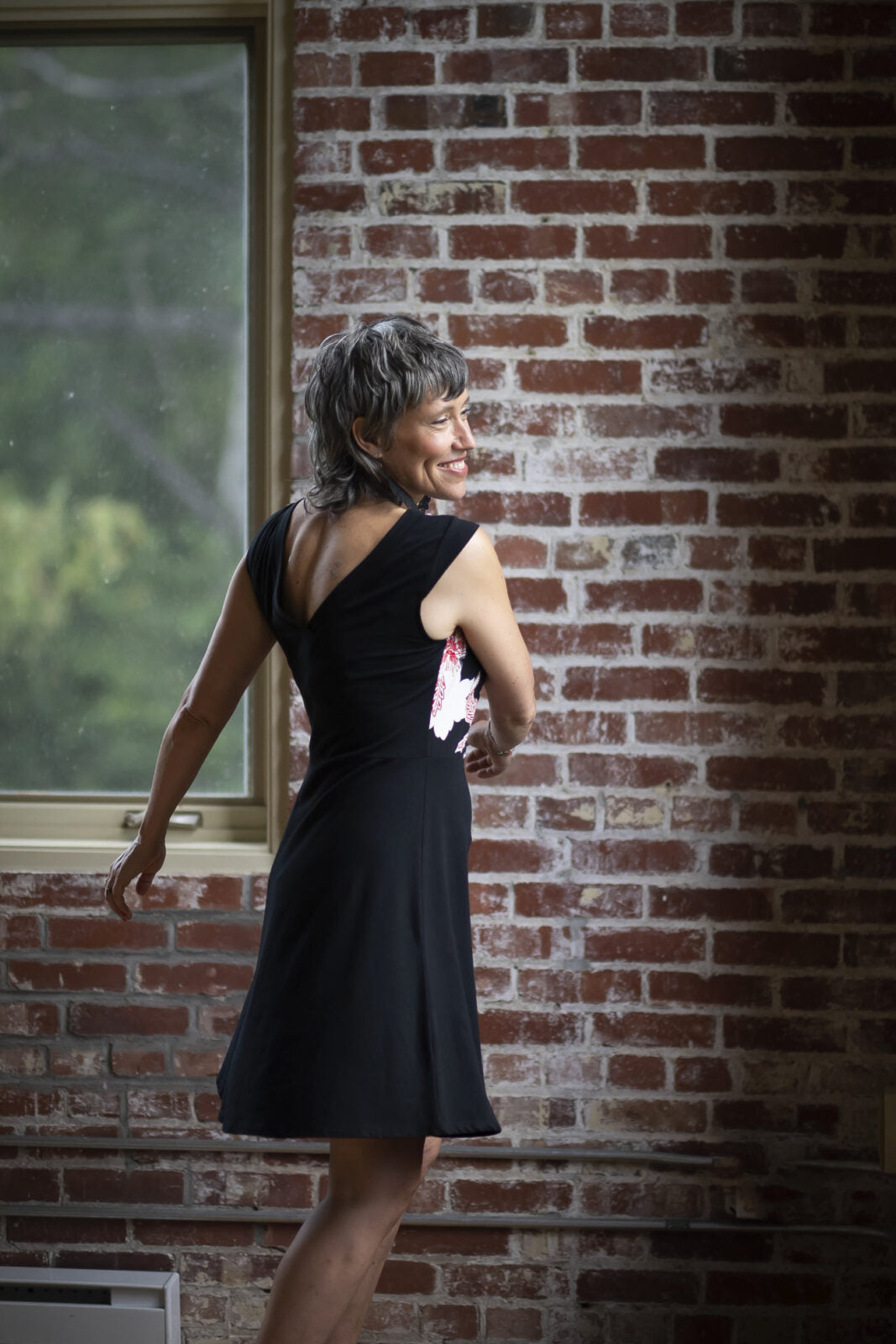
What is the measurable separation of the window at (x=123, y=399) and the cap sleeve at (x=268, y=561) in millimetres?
679

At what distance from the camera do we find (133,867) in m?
1.77

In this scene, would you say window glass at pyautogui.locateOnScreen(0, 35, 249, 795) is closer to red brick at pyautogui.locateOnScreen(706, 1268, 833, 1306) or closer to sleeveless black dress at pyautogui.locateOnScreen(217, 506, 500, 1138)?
sleeveless black dress at pyautogui.locateOnScreen(217, 506, 500, 1138)

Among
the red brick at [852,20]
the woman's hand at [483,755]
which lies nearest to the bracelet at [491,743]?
the woman's hand at [483,755]

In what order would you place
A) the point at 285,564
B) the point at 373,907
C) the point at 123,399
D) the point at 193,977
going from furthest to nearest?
the point at 123,399, the point at 193,977, the point at 285,564, the point at 373,907

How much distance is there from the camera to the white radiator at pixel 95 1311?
2137 mm

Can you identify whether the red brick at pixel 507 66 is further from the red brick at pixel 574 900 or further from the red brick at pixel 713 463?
the red brick at pixel 574 900

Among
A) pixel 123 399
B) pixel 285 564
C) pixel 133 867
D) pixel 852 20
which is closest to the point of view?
pixel 285 564

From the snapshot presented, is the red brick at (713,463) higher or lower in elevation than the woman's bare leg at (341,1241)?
higher

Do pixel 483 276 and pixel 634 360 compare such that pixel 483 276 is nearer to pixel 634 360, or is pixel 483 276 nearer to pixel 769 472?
pixel 634 360

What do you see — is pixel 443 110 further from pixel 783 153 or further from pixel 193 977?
pixel 193 977

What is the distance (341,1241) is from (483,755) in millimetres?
721

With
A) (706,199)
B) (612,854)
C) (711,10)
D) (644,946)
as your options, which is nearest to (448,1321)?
(644,946)

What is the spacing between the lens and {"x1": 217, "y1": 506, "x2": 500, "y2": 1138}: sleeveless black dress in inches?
58.1

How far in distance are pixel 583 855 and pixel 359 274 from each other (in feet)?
3.81
